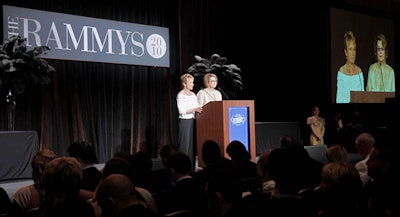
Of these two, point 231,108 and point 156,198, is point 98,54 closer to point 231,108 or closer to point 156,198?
point 231,108

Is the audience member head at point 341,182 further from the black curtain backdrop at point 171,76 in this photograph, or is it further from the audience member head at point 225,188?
the black curtain backdrop at point 171,76

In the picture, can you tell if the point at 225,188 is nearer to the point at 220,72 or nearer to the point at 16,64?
the point at 16,64

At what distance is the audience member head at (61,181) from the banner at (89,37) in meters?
4.72

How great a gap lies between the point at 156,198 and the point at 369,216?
117 cm

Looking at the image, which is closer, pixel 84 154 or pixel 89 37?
pixel 84 154

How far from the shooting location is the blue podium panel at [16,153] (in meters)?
5.27

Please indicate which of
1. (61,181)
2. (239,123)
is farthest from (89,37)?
(61,181)

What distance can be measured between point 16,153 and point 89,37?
2597mm

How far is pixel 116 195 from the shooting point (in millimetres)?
2135

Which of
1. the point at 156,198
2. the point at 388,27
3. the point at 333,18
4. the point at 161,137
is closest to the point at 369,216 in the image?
the point at 156,198

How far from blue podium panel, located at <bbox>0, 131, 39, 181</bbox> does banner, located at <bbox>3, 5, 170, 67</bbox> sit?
5.70ft

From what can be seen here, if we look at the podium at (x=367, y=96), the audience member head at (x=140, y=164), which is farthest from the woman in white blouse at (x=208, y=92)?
the podium at (x=367, y=96)

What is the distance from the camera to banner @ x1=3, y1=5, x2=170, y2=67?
21.8ft

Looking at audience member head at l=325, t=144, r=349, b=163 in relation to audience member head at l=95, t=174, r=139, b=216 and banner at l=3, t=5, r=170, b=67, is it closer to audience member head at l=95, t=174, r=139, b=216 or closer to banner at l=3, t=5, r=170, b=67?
audience member head at l=95, t=174, r=139, b=216
